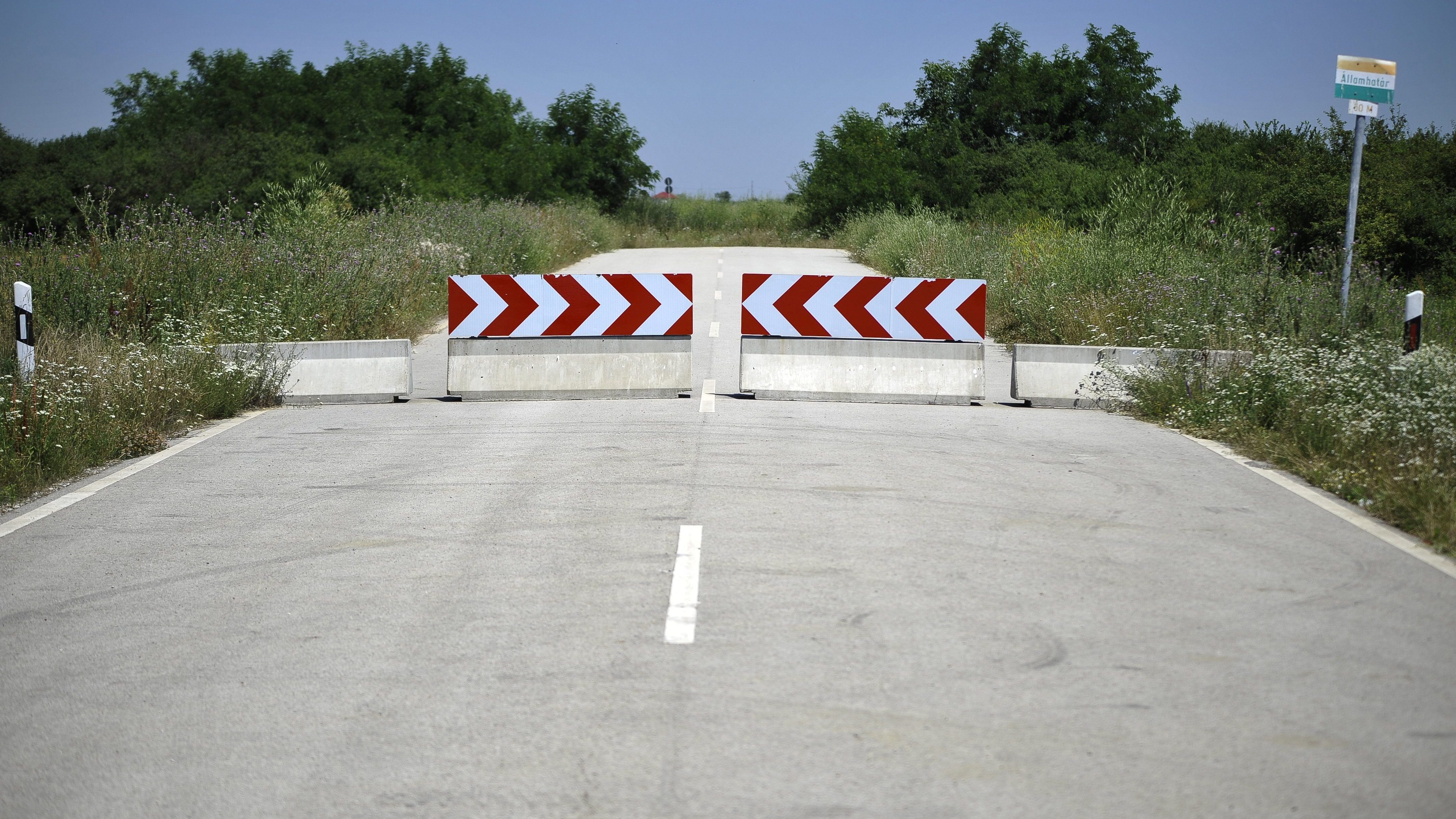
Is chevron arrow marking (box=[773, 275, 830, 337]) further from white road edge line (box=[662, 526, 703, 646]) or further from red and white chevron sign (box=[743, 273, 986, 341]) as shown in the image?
white road edge line (box=[662, 526, 703, 646])

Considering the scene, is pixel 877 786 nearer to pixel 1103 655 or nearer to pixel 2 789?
pixel 1103 655

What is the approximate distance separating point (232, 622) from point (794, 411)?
670 cm

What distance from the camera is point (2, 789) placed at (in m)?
3.87

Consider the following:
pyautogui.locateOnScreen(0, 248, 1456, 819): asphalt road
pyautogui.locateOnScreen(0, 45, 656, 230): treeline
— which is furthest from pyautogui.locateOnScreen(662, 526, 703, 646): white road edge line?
pyautogui.locateOnScreen(0, 45, 656, 230): treeline

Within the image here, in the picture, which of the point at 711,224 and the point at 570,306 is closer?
the point at 570,306

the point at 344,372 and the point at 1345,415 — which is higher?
the point at 1345,415

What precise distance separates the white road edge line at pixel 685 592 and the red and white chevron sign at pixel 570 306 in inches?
232

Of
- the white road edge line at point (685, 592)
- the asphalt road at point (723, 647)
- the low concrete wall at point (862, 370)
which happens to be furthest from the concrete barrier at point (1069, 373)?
the white road edge line at point (685, 592)

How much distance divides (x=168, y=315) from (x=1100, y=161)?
3695cm

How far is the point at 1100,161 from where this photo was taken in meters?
43.6

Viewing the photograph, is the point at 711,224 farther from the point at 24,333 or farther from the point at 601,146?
the point at 24,333

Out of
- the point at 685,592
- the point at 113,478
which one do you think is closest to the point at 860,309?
the point at 113,478

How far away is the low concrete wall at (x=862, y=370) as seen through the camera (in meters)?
12.2

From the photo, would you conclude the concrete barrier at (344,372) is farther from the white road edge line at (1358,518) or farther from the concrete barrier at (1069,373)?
the white road edge line at (1358,518)
